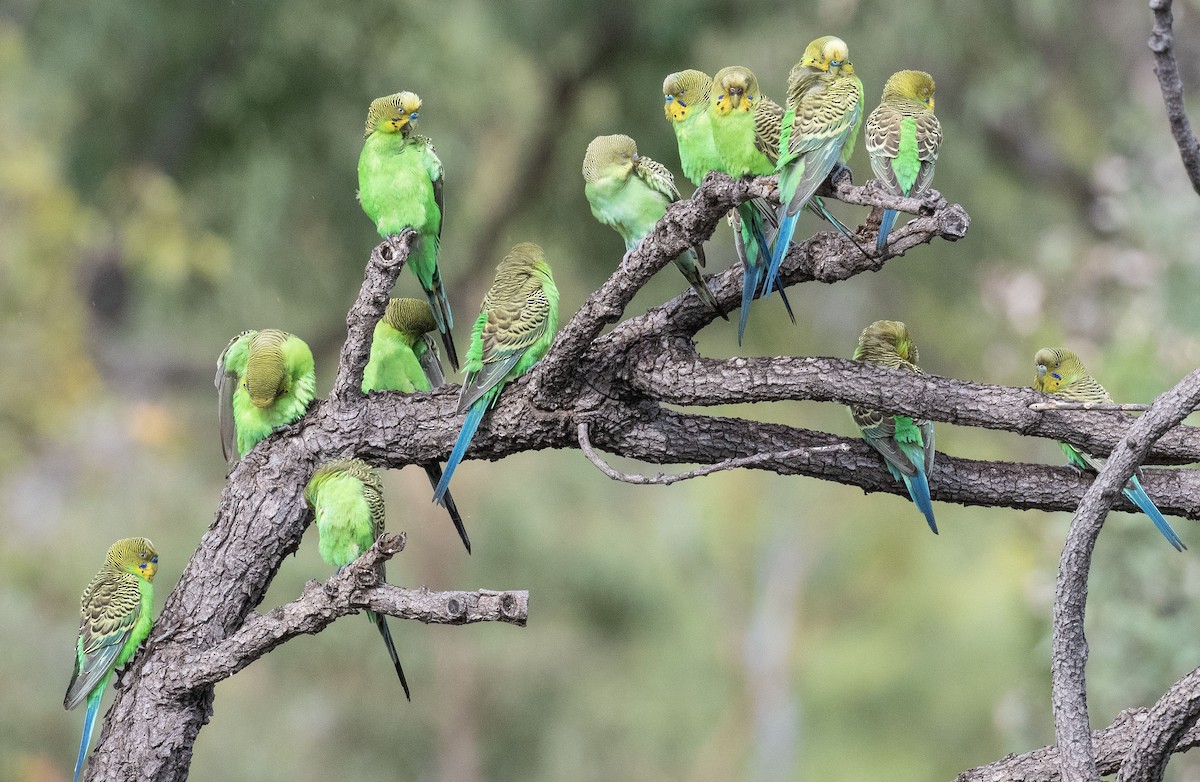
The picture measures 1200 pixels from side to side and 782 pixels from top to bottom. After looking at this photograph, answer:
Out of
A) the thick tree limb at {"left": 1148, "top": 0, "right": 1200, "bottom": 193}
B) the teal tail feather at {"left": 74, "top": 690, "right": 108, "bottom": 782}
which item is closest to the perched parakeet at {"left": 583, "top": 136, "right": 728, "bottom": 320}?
the thick tree limb at {"left": 1148, "top": 0, "right": 1200, "bottom": 193}

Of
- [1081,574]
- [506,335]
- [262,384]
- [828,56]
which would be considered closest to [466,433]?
[506,335]

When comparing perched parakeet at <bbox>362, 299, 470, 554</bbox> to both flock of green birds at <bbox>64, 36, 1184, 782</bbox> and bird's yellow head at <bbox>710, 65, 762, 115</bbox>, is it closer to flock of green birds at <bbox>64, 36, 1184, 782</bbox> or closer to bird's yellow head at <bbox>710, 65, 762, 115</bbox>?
flock of green birds at <bbox>64, 36, 1184, 782</bbox>

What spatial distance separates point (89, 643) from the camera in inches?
92.0

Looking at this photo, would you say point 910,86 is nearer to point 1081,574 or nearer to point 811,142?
point 811,142

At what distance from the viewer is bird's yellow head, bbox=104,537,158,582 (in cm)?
247

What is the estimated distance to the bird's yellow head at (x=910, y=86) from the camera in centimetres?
236

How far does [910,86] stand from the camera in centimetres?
237

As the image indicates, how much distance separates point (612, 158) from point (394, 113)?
42 cm

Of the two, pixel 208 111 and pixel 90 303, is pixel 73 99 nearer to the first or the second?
pixel 208 111

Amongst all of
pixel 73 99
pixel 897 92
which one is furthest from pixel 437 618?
pixel 73 99

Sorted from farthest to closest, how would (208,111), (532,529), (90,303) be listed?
1. (90,303)
2. (532,529)
3. (208,111)

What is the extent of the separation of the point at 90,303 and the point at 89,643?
6144 mm

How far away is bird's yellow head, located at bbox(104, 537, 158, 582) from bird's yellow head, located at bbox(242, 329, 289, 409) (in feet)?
1.30

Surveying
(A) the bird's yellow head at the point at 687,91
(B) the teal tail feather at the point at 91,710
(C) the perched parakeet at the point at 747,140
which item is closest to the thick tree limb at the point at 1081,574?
(C) the perched parakeet at the point at 747,140
